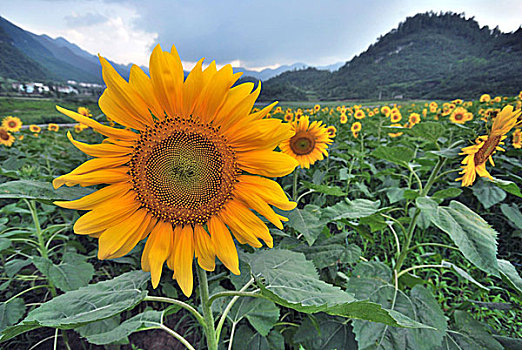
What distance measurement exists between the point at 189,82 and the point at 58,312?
0.79m

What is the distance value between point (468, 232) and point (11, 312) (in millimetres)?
2554

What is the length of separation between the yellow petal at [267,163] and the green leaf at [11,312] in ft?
5.87

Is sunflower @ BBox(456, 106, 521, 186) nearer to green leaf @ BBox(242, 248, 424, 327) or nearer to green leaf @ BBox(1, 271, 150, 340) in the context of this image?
green leaf @ BBox(242, 248, 424, 327)

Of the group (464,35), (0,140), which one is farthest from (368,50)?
(0,140)

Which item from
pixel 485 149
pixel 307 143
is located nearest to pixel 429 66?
pixel 307 143

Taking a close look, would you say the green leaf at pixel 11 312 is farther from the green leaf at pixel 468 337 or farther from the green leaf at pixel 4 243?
the green leaf at pixel 468 337

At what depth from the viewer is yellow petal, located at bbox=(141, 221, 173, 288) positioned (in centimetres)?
79

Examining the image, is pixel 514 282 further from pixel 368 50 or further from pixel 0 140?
pixel 368 50

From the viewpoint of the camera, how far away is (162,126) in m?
0.80

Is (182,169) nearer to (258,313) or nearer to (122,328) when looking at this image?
(122,328)

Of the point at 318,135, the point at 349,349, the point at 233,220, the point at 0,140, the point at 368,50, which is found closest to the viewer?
the point at 233,220

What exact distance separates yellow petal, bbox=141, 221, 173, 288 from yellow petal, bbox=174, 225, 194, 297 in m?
0.03

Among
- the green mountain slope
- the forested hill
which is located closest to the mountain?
the green mountain slope

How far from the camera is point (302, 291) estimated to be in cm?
82
